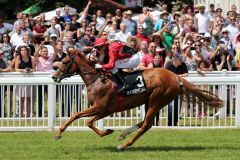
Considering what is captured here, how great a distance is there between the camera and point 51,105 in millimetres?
18578

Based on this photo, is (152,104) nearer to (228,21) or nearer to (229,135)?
(229,135)

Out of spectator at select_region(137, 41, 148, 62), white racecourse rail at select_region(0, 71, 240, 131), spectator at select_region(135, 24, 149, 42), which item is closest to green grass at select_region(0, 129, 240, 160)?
white racecourse rail at select_region(0, 71, 240, 131)

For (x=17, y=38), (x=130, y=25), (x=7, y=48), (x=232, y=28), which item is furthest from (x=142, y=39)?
(x=7, y=48)

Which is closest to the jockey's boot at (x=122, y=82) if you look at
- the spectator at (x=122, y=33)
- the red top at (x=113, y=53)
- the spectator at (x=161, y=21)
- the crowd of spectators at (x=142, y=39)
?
the red top at (x=113, y=53)

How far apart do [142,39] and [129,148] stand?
834 centimetres

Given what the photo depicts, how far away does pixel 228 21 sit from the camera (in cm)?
2662

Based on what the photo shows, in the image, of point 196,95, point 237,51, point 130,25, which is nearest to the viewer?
point 196,95

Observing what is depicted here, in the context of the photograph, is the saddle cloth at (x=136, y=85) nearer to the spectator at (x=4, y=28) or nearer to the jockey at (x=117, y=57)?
the jockey at (x=117, y=57)

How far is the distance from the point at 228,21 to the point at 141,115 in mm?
8498

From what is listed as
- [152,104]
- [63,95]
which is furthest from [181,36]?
[152,104]

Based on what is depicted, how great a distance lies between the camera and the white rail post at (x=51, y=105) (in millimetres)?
18531

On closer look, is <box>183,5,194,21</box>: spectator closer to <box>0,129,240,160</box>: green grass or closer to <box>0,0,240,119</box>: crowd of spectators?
<box>0,0,240,119</box>: crowd of spectators

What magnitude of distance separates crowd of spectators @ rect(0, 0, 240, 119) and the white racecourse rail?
1108 millimetres

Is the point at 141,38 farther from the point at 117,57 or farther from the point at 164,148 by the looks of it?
the point at 164,148
